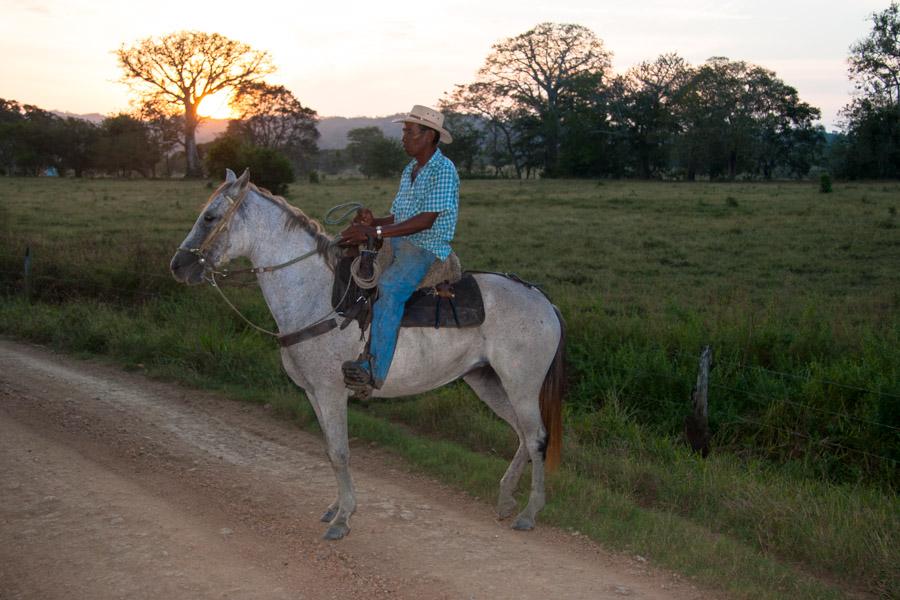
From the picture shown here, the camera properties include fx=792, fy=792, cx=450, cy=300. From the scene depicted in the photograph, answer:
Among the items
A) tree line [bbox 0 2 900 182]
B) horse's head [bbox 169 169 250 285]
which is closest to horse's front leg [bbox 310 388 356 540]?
horse's head [bbox 169 169 250 285]

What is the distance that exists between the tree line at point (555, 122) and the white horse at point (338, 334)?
47482 mm

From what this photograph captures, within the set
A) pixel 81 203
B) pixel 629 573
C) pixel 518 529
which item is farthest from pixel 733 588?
pixel 81 203

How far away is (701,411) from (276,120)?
61.6 m

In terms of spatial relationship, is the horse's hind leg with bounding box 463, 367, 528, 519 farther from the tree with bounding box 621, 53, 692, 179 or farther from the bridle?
the tree with bounding box 621, 53, 692, 179

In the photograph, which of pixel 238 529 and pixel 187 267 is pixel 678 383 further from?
pixel 187 267

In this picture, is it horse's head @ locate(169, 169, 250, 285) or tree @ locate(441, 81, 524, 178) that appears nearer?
Result: horse's head @ locate(169, 169, 250, 285)

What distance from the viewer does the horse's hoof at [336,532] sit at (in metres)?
4.93

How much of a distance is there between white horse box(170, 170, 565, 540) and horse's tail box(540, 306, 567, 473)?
14mm

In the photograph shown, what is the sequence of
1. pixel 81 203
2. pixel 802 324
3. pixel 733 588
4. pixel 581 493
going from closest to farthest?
pixel 733 588 → pixel 581 493 → pixel 802 324 → pixel 81 203

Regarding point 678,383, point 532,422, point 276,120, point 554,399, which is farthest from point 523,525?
point 276,120

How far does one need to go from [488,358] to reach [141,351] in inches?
233

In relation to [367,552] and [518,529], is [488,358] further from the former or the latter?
[367,552]

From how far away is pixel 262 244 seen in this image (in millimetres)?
5188

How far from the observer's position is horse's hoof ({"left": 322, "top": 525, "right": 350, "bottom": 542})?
4.93 metres
